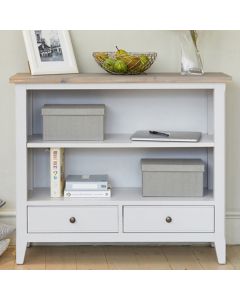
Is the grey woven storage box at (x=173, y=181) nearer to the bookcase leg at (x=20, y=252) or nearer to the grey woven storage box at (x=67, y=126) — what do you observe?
the grey woven storage box at (x=67, y=126)

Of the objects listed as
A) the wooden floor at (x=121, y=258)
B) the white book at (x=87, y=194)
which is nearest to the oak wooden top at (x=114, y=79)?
the white book at (x=87, y=194)

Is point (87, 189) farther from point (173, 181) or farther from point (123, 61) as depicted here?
point (123, 61)

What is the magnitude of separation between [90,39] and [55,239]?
95cm

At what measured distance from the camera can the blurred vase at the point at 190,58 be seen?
2596 mm

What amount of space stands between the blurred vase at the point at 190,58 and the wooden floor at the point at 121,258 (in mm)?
847

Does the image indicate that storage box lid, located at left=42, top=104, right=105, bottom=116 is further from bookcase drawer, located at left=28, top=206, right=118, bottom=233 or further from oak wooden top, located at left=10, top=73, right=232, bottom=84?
bookcase drawer, located at left=28, top=206, right=118, bottom=233

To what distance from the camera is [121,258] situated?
2705mm

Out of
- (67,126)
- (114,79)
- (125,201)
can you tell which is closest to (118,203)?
(125,201)

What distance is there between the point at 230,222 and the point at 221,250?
0.35 meters

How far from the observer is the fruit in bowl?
98.7 inches
